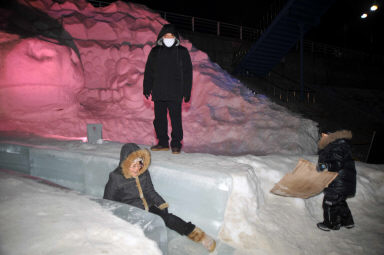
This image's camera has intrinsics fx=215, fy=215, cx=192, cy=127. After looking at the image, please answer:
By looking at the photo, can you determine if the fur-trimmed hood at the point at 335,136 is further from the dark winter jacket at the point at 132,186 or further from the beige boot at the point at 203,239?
the dark winter jacket at the point at 132,186

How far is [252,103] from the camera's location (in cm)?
646

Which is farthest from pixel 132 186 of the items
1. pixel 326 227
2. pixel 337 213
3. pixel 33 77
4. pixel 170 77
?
pixel 33 77

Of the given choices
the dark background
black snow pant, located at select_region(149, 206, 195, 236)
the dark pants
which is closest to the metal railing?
the dark background

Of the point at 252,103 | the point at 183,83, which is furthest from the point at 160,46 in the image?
the point at 252,103

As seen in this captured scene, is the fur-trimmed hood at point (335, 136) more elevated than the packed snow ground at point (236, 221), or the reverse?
the fur-trimmed hood at point (335, 136)

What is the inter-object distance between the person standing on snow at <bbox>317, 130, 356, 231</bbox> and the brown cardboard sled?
105 mm

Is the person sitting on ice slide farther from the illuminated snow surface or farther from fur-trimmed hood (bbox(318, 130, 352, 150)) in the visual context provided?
fur-trimmed hood (bbox(318, 130, 352, 150))

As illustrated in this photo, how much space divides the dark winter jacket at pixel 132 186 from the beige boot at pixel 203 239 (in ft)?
1.45

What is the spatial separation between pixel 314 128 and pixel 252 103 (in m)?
1.78

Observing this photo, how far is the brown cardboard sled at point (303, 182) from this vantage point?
8.52ft

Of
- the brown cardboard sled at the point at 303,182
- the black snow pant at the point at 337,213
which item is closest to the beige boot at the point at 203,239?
the brown cardboard sled at the point at 303,182

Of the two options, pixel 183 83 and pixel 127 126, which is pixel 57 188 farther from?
pixel 127 126

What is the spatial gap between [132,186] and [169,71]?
1817mm

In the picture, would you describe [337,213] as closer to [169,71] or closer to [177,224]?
[177,224]
